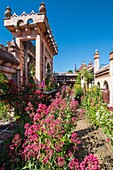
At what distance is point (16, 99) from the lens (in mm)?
4285

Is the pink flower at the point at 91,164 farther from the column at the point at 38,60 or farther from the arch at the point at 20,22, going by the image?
the arch at the point at 20,22

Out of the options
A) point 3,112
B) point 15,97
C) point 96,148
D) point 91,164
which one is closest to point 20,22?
point 15,97

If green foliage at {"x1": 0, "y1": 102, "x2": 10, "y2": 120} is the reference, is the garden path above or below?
below

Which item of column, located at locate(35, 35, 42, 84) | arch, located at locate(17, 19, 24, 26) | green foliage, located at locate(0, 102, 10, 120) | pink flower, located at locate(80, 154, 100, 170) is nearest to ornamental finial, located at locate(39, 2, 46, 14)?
arch, located at locate(17, 19, 24, 26)

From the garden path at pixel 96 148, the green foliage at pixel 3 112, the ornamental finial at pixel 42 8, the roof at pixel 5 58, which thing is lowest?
the garden path at pixel 96 148

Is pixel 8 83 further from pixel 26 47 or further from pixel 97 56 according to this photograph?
pixel 97 56

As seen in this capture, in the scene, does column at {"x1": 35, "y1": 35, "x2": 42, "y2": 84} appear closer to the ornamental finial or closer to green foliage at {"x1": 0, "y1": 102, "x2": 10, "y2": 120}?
the ornamental finial

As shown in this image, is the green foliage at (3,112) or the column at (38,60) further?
the column at (38,60)

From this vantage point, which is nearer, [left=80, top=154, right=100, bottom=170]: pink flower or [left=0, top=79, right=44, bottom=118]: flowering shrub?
[left=80, top=154, right=100, bottom=170]: pink flower

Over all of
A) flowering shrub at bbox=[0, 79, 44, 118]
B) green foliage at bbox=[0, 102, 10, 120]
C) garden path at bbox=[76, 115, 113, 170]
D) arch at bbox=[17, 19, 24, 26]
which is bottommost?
garden path at bbox=[76, 115, 113, 170]

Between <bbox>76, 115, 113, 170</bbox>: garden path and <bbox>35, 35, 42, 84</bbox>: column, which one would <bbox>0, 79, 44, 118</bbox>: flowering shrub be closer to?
<bbox>76, 115, 113, 170</bbox>: garden path

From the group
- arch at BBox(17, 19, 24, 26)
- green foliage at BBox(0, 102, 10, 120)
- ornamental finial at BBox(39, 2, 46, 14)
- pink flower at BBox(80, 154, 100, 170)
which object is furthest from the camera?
arch at BBox(17, 19, 24, 26)

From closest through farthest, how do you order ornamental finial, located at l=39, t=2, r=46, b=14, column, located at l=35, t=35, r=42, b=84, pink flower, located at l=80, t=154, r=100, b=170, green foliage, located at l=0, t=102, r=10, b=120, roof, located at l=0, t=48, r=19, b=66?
1. pink flower, located at l=80, t=154, r=100, b=170
2. roof, located at l=0, t=48, r=19, b=66
3. green foliage, located at l=0, t=102, r=10, b=120
4. ornamental finial, located at l=39, t=2, r=46, b=14
5. column, located at l=35, t=35, r=42, b=84

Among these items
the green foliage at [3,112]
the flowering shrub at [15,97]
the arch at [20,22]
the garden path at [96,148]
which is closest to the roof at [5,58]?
the flowering shrub at [15,97]
